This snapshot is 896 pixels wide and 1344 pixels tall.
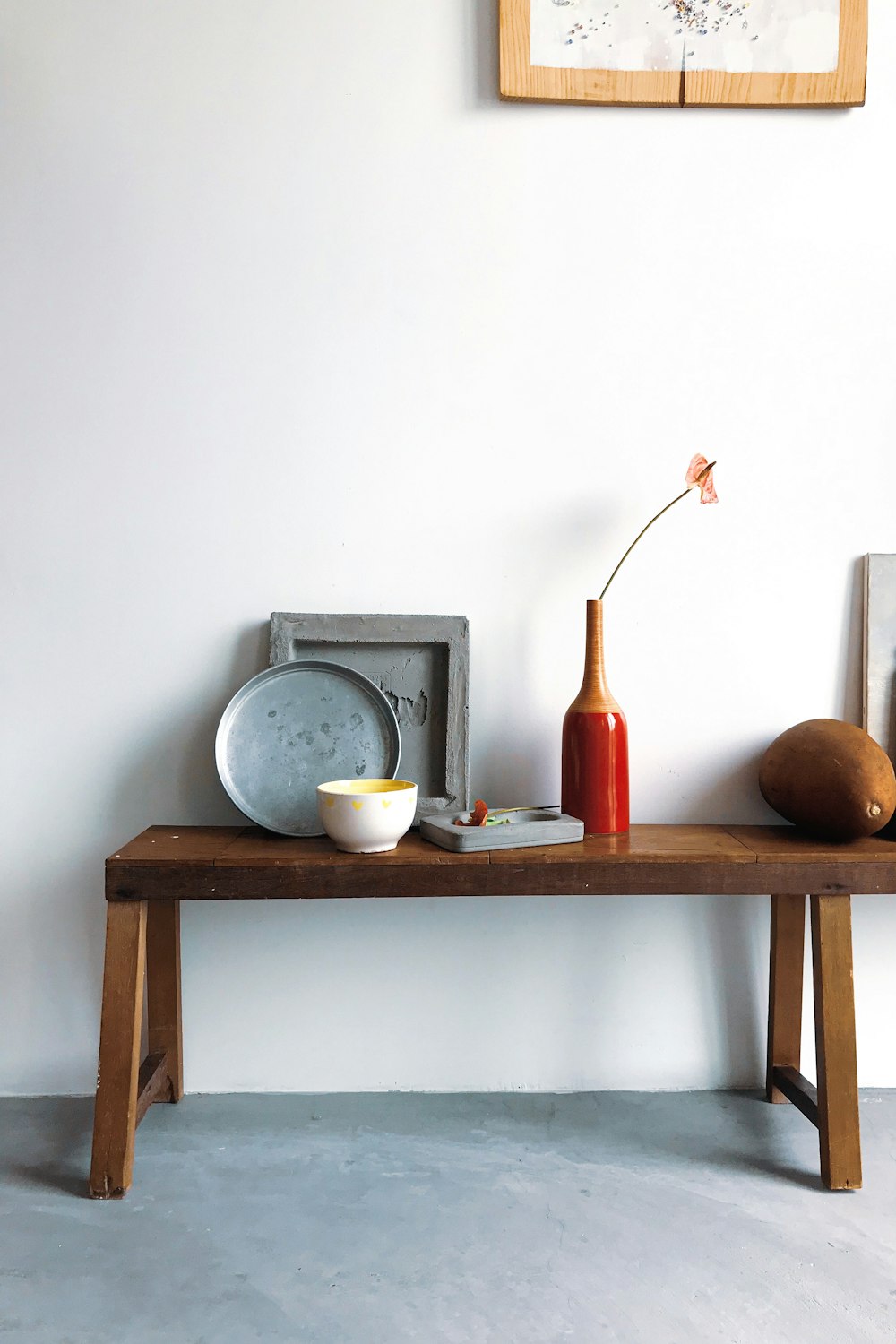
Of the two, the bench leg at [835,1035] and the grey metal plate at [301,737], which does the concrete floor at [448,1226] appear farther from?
the grey metal plate at [301,737]

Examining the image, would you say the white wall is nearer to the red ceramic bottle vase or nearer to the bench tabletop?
the red ceramic bottle vase

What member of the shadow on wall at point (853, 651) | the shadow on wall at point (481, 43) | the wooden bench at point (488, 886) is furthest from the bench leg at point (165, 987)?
the shadow on wall at point (481, 43)

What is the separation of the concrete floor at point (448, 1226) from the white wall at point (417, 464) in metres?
0.16

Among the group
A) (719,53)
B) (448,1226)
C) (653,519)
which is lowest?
(448,1226)

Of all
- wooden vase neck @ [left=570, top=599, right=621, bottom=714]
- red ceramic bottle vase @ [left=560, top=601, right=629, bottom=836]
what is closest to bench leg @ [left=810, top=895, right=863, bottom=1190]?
red ceramic bottle vase @ [left=560, top=601, right=629, bottom=836]

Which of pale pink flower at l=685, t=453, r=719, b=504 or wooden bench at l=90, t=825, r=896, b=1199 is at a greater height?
pale pink flower at l=685, t=453, r=719, b=504

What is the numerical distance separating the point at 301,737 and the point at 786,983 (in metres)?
0.99

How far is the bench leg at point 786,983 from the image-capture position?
1.74 meters

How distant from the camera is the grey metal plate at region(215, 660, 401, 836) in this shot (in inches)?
65.1

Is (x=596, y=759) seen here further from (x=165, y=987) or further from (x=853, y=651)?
(x=165, y=987)

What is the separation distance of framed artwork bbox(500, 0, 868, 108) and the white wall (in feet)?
0.15

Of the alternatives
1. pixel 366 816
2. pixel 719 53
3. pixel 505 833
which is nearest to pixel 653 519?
pixel 505 833

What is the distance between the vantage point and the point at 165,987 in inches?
67.7

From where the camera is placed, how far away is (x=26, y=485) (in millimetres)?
1738
